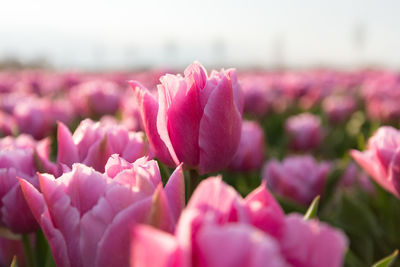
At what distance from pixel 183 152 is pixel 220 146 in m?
0.06

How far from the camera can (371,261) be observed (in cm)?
158

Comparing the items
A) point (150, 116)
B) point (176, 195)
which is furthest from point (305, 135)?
point (176, 195)

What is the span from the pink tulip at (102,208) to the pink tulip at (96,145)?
146mm

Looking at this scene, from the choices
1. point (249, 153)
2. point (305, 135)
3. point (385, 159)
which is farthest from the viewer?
point (305, 135)

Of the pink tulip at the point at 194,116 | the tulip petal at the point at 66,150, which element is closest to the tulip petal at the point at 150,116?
the pink tulip at the point at 194,116

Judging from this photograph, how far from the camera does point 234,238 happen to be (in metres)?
0.30

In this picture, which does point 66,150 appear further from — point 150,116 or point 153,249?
point 153,249

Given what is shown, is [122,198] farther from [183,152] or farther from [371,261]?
[371,261]

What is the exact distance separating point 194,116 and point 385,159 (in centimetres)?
39

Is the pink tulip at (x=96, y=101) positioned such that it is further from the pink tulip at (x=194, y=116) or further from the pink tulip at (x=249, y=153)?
the pink tulip at (x=194, y=116)

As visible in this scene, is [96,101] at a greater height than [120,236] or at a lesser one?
lesser

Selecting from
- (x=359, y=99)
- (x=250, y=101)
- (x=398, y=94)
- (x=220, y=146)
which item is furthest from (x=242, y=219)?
(x=359, y=99)

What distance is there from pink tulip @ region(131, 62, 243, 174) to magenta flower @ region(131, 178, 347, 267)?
28 cm

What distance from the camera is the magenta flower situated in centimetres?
30
